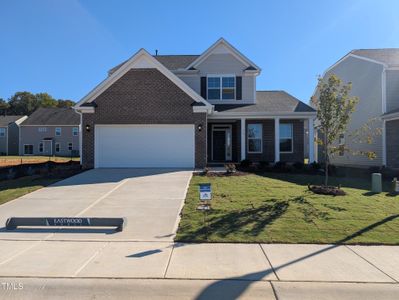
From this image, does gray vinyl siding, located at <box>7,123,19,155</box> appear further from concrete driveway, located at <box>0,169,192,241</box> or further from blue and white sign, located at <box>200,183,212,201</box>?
blue and white sign, located at <box>200,183,212,201</box>

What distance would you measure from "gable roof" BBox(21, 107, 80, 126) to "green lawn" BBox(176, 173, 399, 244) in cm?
4763

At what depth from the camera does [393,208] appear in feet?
32.2

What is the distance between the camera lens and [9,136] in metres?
59.8

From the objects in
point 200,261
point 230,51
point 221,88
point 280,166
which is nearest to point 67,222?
point 200,261

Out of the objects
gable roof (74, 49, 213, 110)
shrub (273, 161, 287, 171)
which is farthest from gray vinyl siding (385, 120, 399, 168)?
gable roof (74, 49, 213, 110)

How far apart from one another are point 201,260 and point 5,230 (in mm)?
4816

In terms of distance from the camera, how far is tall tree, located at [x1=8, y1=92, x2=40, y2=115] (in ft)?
296

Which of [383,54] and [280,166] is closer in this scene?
[280,166]

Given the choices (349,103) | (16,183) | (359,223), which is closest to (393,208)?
(359,223)

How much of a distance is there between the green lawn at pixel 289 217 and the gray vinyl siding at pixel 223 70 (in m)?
10.5

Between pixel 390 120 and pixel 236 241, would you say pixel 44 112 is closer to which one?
pixel 390 120

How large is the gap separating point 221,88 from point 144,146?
6.67 metres

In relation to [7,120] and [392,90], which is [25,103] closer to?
[7,120]

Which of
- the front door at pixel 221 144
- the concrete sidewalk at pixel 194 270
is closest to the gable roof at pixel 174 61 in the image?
the front door at pixel 221 144
